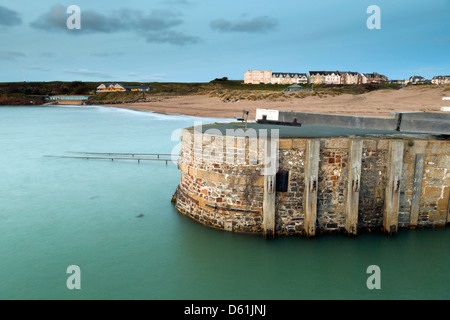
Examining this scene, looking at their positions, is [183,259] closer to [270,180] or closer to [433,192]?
[270,180]

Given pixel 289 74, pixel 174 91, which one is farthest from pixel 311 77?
pixel 174 91

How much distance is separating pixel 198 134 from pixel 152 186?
339 inches

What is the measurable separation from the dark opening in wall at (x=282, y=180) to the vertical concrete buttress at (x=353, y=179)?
88.4 inches

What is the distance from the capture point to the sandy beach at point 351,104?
131 ft

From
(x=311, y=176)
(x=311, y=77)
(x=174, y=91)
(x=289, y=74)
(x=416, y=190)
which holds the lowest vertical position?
(x=416, y=190)

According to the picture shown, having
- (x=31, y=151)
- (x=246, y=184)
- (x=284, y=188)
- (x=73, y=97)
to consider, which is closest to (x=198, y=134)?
(x=246, y=184)

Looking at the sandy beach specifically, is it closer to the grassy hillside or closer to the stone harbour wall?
the grassy hillside

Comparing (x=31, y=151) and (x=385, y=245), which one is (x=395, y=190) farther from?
(x=31, y=151)

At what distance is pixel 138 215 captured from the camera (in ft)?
50.8

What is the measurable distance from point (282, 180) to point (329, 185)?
1.84m

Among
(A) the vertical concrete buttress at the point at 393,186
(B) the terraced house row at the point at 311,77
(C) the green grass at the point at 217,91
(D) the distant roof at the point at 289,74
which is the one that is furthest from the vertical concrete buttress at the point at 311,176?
(D) the distant roof at the point at 289,74

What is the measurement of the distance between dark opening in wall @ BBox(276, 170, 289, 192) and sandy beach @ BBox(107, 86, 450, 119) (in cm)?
2964

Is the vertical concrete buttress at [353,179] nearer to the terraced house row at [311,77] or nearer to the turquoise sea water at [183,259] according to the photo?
the turquoise sea water at [183,259]

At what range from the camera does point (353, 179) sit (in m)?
11.4
